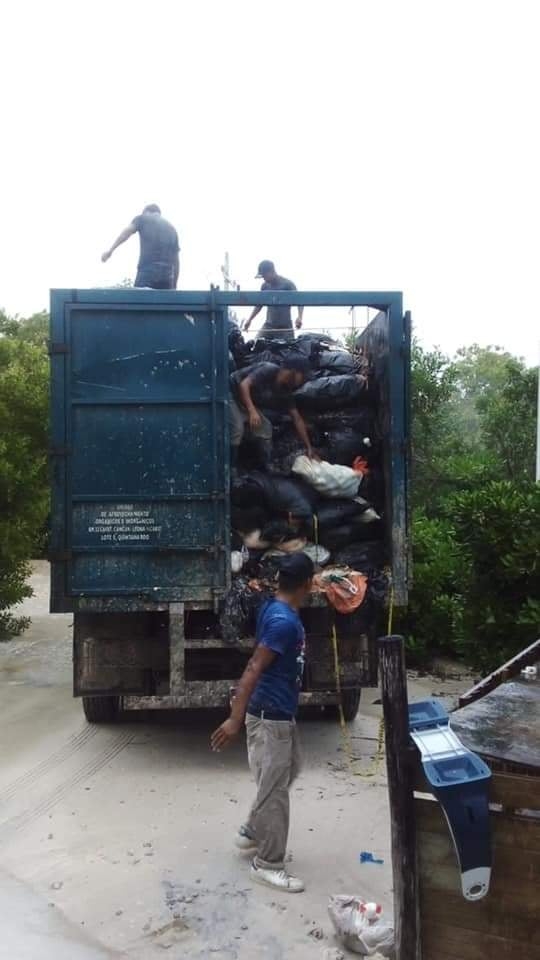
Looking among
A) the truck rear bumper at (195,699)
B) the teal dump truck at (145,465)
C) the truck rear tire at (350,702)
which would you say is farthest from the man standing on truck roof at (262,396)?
the truck rear tire at (350,702)

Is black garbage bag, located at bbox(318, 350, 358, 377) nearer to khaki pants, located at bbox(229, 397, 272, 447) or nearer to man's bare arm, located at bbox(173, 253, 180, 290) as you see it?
khaki pants, located at bbox(229, 397, 272, 447)

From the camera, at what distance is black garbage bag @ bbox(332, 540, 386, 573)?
5863 millimetres

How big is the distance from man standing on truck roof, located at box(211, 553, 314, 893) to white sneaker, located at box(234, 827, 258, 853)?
193 millimetres

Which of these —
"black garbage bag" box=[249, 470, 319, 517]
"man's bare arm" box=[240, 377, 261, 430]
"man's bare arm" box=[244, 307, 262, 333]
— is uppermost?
"man's bare arm" box=[244, 307, 262, 333]

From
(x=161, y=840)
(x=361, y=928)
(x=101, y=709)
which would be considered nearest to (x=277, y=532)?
(x=101, y=709)

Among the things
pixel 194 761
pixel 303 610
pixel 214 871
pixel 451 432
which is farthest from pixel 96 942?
pixel 451 432

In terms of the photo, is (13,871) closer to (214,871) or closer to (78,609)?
(214,871)

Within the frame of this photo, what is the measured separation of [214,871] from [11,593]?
5.36 meters

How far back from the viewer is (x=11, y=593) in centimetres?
893

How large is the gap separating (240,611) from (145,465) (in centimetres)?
104

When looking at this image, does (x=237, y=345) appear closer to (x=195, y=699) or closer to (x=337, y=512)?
(x=337, y=512)

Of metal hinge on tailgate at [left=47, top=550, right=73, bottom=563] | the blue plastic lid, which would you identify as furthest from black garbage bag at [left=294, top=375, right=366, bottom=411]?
the blue plastic lid

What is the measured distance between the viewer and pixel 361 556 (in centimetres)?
589

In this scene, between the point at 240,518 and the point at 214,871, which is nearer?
the point at 214,871
